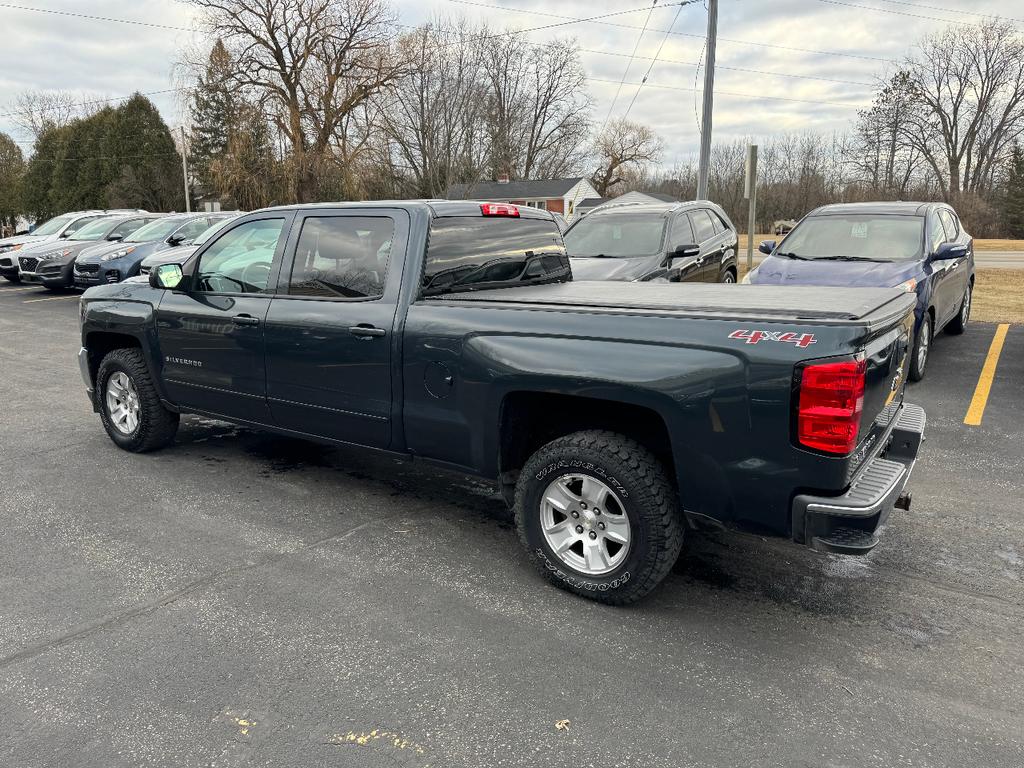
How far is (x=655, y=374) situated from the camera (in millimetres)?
3113

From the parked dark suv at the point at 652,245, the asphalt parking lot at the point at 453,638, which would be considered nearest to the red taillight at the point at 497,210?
the asphalt parking lot at the point at 453,638

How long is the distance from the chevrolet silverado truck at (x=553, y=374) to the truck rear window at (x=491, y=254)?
1 centimetres

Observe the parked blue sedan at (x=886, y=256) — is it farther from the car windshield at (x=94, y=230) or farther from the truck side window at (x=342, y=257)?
the car windshield at (x=94, y=230)

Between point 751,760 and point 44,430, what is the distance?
6.19 metres

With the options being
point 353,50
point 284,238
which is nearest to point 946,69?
point 353,50

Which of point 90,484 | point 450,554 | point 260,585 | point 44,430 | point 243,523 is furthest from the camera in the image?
point 44,430

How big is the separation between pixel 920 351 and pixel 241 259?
254 inches

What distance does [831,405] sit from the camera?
2.77 m

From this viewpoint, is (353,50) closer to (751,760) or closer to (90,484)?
(90,484)

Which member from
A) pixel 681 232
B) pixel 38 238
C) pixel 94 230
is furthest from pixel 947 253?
pixel 38 238

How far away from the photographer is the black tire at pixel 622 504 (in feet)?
10.6

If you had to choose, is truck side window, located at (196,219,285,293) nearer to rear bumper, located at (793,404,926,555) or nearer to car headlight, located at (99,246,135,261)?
rear bumper, located at (793,404,926,555)

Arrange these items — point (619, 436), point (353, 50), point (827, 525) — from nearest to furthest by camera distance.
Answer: point (827, 525) < point (619, 436) < point (353, 50)

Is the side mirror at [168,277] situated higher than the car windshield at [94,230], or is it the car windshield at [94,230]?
the car windshield at [94,230]
